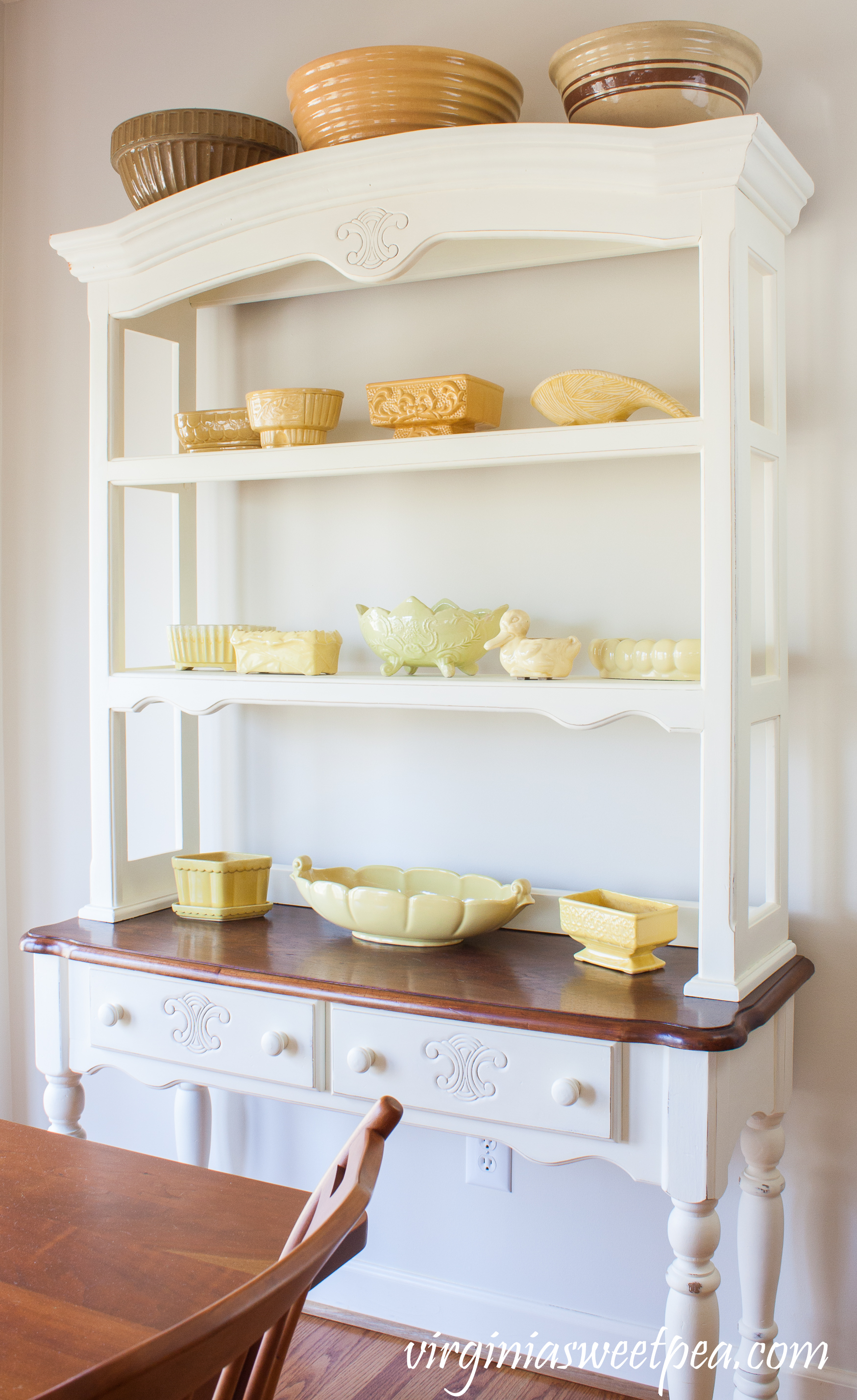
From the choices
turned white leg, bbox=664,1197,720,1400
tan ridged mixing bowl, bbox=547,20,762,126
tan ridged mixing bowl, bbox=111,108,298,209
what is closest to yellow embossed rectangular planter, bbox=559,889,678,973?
turned white leg, bbox=664,1197,720,1400

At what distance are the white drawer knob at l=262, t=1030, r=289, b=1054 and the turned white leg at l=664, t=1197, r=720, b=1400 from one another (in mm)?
681

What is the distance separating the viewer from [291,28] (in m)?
2.44

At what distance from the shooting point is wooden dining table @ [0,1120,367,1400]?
97 centimetres

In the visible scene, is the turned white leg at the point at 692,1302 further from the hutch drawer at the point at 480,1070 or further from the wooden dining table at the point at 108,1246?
the wooden dining table at the point at 108,1246

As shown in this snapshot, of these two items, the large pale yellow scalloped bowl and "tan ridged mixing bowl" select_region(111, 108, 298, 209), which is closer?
the large pale yellow scalloped bowl

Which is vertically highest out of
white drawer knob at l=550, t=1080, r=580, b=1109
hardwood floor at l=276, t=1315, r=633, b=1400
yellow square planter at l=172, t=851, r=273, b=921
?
yellow square planter at l=172, t=851, r=273, b=921

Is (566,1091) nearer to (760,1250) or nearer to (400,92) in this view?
(760,1250)

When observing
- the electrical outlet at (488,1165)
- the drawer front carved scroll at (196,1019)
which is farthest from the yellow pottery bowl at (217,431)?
the electrical outlet at (488,1165)

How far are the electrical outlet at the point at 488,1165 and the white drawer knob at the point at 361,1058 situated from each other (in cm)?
55

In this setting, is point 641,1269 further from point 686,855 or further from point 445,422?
point 445,422

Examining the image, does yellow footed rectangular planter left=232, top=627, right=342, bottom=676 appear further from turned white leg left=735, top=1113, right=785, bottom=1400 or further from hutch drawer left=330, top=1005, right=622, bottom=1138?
turned white leg left=735, top=1113, right=785, bottom=1400

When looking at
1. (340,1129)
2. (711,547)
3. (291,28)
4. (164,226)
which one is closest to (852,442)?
(711,547)

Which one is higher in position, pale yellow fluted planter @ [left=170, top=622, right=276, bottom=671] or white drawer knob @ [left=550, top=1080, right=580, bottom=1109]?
pale yellow fluted planter @ [left=170, top=622, right=276, bottom=671]

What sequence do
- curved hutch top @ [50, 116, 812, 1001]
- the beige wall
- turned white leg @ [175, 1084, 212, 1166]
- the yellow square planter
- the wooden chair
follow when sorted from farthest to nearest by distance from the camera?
1. turned white leg @ [175, 1084, 212, 1166]
2. the yellow square planter
3. the beige wall
4. curved hutch top @ [50, 116, 812, 1001]
5. the wooden chair
